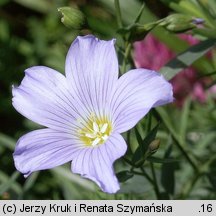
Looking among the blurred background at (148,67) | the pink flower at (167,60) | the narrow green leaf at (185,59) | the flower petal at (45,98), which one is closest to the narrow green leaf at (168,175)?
the blurred background at (148,67)

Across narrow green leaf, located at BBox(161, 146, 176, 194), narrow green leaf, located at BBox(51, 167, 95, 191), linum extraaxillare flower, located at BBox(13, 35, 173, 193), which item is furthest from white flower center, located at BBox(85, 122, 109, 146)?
narrow green leaf, located at BBox(51, 167, 95, 191)

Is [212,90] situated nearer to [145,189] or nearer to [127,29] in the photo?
[145,189]

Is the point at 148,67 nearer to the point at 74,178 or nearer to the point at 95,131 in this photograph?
the point at 74,178

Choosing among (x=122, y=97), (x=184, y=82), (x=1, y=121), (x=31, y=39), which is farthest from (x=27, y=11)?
(x=122, y=97)

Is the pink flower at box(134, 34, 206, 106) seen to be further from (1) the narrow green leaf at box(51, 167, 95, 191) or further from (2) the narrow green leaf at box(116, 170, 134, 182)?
(2) the narrow green leaf at box(116, 170, 134, 182)

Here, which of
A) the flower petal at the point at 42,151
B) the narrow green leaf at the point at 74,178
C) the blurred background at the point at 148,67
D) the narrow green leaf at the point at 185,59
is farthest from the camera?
the narrow green leaf at the point at 74,178

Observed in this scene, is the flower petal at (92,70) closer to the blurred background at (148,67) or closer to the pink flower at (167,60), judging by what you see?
the blurred background at (148,67)
